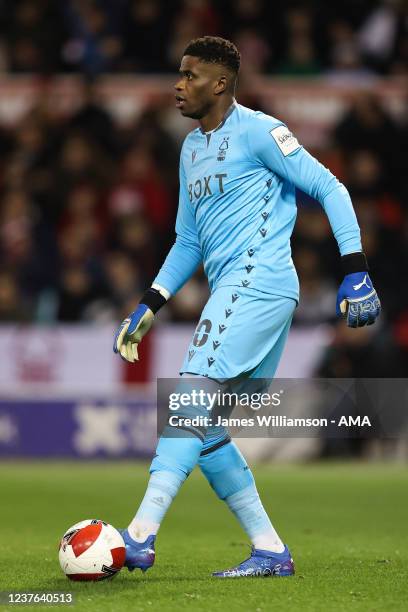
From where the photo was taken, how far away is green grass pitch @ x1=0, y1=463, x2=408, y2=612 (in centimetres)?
516

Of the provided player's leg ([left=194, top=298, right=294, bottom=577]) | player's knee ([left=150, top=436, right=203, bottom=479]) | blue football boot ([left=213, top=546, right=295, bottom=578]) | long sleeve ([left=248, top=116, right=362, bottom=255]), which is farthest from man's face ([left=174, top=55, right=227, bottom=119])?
blue football boot ([left=213, top=546, right=295, bottom=578])

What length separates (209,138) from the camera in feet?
19.1

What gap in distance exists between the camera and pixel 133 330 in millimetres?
5812

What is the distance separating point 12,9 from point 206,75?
35.1 feet

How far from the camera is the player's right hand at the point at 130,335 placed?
5.79 metres

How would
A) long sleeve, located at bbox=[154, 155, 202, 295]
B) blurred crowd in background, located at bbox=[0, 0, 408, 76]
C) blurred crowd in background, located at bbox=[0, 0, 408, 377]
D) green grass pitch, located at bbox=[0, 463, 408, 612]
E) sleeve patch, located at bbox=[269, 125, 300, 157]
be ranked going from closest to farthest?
1. green grass pitch, located at bbox=[0, 463, 408, 612]
2. sleeve patch, located at bbox=[269, 125, 300, 157]
3. long sleeve, located at bbox=[154, 155, 202, 295]
4. blurred crowd in background, located at bbox=[0, 0, 408, 377]
5. blurred crowd in background, located at bbox=[0, 0, 408, 76]

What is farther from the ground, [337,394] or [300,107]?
[300,107]

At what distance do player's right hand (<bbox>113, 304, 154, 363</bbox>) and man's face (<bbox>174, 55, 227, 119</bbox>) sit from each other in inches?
36.4

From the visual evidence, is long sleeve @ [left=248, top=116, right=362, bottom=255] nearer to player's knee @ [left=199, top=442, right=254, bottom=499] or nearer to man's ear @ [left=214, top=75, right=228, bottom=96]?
man's ear @ [left=214, top=75, right=228, bottom=96]

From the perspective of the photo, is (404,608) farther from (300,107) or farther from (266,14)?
(266,14)

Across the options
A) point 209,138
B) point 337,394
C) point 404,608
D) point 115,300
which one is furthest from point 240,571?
point 115,300

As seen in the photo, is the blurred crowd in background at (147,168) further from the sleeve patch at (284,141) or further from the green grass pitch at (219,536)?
the sleeve patch at (284,141)

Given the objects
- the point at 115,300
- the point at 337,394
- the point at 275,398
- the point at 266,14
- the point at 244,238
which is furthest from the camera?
the point at 266,14

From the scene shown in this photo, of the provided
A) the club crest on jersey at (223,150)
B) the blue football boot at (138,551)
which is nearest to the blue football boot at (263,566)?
the blue football boot at (138,551)
